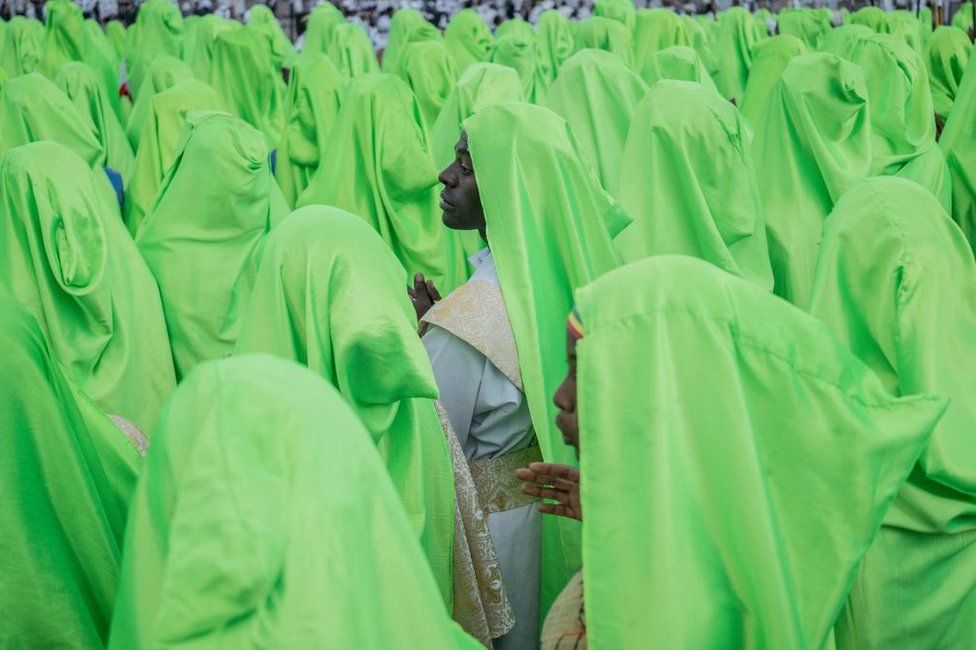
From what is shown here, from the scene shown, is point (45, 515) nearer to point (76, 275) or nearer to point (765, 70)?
point (76, 275)

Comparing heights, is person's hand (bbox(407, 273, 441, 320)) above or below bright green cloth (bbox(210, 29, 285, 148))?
above

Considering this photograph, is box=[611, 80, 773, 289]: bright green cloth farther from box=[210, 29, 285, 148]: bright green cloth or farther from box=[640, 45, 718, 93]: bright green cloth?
box=[210, 29, 285, 148]: bright green cloth

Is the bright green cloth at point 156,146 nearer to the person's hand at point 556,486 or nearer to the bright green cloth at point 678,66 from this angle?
the bright green cloth at point 678,66

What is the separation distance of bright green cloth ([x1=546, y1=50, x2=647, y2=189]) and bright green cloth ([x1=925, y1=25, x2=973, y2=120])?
9.74 ft

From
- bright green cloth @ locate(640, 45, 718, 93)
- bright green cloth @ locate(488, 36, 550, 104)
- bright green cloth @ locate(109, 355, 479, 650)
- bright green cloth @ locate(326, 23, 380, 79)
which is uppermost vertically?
bright green cloth @ locate(109, 355, 479, 650)

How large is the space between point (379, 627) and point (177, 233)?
3.04 m

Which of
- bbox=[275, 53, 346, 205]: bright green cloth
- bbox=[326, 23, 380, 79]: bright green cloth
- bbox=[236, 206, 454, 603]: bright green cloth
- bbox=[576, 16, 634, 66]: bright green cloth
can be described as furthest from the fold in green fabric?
bbox=[326, 23, 380, 79]: bright green cloth

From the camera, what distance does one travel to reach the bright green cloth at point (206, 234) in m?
4.22

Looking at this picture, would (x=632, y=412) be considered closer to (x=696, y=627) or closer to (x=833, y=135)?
(x=696, y=627)

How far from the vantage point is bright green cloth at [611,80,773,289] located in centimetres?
396

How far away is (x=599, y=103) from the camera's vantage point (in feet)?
19.0

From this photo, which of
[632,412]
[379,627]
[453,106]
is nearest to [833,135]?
[453,106]

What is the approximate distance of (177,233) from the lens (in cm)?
432

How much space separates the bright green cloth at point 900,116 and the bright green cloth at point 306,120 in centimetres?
258
